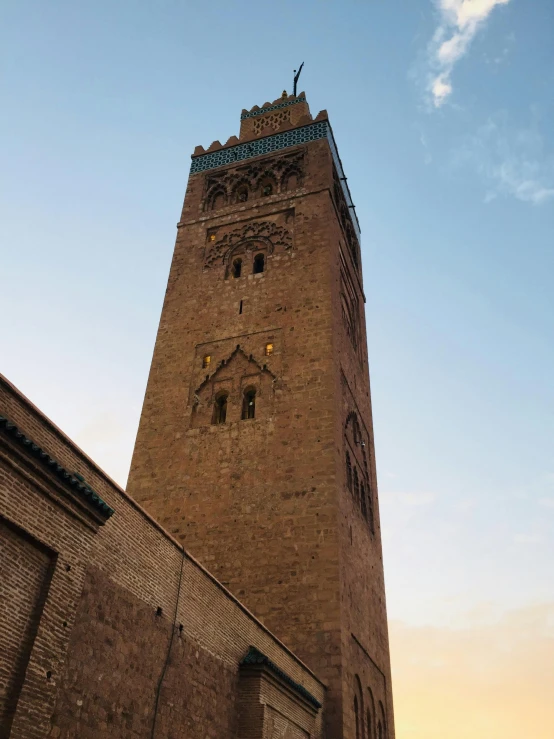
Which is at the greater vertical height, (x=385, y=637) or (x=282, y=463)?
(x=282, y=463)

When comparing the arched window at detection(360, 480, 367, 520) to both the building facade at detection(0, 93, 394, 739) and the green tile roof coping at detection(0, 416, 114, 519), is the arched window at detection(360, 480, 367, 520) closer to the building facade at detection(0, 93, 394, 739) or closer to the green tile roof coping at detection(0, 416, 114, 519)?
the building facade at detection(0, 93, 394, 739)

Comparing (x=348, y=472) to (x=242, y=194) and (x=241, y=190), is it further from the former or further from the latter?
(x=241, y=190)

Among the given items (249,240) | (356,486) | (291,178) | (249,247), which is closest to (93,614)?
(356,486)

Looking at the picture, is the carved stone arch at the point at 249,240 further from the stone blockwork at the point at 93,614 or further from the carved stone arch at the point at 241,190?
the stone blockwork at the point at 93,614

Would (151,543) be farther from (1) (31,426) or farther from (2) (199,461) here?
(2) (199,461)

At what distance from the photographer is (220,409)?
1545 cm

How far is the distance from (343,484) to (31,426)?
8.59 m

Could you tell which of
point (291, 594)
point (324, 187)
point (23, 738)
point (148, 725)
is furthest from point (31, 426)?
point (324, 187)

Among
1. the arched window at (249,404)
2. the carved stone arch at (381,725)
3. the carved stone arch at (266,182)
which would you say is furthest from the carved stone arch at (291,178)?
the carved stone arch at (381,725)

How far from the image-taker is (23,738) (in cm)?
524

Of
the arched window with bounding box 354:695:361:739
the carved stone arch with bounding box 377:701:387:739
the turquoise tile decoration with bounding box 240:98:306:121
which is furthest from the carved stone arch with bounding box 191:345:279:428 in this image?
the turquoise tile decoration with bounding box 240:98:306:121

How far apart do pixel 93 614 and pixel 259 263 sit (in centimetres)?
1306

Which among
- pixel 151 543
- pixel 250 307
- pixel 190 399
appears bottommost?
pixel 151 543

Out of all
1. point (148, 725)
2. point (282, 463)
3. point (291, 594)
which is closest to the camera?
point (148, 725)
